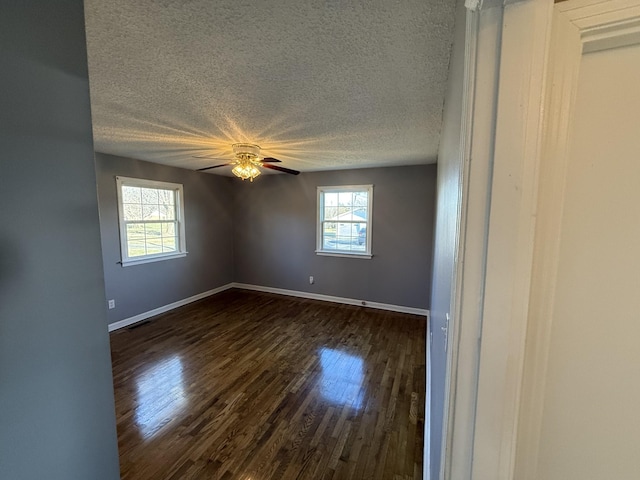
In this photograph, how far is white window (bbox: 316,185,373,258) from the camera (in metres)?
4.48

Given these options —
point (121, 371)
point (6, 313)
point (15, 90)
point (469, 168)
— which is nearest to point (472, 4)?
point (469, 168)

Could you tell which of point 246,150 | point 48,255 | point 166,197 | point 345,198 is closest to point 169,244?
point 166,197

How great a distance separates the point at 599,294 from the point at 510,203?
27 centimetres

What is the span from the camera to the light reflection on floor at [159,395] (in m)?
2.04

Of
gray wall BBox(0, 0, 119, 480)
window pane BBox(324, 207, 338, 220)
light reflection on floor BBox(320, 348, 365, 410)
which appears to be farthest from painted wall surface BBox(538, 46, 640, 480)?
window pane BBox(324, 207, 338, 220)

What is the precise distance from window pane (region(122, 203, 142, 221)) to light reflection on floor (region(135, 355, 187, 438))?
2079 millimetres

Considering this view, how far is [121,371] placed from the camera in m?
2.67

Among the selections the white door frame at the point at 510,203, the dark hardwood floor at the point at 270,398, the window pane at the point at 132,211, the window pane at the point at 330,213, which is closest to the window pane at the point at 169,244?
the window pane at the point at 132,211

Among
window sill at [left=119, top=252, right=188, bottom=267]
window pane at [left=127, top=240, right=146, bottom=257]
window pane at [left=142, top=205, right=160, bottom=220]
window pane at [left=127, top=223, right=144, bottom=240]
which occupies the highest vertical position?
window pane at [left=142, top=205, right=160, bottom=220]

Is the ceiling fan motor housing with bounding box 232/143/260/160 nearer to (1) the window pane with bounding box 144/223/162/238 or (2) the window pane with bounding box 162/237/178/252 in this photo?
(1) the window pane with bounding box 144/223/162/238

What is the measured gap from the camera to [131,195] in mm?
3785

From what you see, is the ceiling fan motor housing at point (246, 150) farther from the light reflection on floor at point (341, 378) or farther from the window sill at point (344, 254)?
the window sill at point (344, 254)

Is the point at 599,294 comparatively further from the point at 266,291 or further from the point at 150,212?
the point at 266,291

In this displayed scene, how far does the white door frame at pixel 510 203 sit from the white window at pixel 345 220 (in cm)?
391
